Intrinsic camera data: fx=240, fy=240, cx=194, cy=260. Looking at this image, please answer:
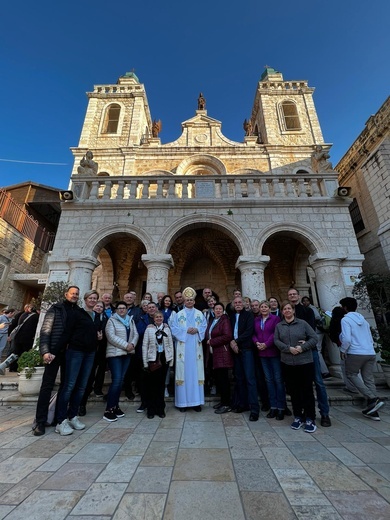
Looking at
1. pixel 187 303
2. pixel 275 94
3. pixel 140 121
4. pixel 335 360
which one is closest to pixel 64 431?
pixel 187 303

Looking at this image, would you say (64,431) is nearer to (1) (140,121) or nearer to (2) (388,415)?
(2) (388,415)

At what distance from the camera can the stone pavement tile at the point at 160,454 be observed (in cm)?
235

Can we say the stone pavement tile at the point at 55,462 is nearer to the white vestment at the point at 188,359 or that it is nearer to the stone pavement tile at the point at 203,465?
the stone pavement tile at the point at 203,465

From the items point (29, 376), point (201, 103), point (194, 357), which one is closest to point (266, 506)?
point (194, 357)

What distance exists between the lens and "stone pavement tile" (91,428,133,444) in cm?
291

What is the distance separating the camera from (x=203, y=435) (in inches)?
120

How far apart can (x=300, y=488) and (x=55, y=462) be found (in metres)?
2.28

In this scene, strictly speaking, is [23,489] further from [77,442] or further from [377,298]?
[377,298]

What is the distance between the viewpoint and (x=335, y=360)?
231 inches

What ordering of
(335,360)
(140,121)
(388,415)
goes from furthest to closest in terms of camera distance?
(140,121), (335,360), (388,415)

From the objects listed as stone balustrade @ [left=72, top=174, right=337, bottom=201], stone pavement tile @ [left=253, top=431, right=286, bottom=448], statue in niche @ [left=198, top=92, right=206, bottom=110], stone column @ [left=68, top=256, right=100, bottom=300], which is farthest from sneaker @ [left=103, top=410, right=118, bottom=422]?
statue in niche @ [left=198, top=92, right=206, bottom=110]

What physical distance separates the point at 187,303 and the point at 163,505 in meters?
2.97

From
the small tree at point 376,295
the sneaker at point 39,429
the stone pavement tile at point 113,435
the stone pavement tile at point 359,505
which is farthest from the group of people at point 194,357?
the small tree at point 376,295

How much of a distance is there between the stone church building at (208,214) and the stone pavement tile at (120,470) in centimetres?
438
